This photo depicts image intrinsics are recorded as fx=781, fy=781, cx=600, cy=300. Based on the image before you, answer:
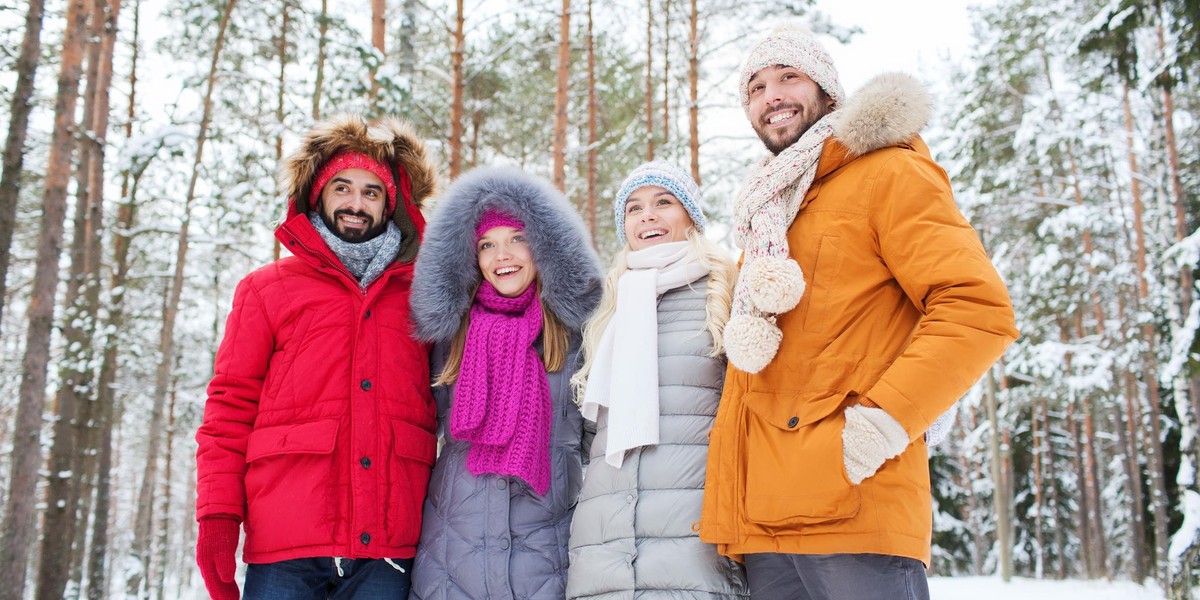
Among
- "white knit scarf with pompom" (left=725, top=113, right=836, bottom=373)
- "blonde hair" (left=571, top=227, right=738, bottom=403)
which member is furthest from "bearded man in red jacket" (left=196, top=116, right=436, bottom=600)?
"white knit scarf with pompom" (left=725, top=113, right=836, bottom=373)

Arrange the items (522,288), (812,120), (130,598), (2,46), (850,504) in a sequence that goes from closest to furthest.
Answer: (850,504)
(812,120)
(522,288)
(2,46)
(130,598)

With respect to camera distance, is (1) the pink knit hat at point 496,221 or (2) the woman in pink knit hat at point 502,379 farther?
(1) the pink knit hat at point 496,221

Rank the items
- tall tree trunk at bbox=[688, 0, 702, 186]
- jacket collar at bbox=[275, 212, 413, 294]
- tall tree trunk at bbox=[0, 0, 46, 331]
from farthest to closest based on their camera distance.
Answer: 1. tall tree trunk at bbox=[688, 0, 702, 186]
2. tall tree trunk at bbox=[0, 0, 46, 331]
3. jacket collar at bbox=[275, 212, 413, 294]

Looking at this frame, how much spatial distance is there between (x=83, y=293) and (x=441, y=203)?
31.3 ft

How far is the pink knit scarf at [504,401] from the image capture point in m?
2.95

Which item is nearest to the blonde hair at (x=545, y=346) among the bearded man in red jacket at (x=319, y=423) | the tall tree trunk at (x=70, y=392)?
the bearded man in red jacket at (x=319, y=423)

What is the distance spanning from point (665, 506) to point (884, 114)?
1.43 meters

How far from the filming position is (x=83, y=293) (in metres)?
10.6

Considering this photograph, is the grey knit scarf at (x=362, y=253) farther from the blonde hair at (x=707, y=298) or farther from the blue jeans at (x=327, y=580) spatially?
the blue jeans at (x=327, y=580)

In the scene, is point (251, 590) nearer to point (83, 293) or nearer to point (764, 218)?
point (764, 218)

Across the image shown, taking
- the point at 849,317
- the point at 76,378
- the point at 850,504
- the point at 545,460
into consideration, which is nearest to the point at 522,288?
the point at 545,460

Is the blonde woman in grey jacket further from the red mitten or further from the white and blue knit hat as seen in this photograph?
the red mitten

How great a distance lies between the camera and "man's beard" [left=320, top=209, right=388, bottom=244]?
3270 mm

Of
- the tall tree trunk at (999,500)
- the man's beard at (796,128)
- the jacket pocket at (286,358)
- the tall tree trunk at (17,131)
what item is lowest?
the tall tree trunk at (999,500)
